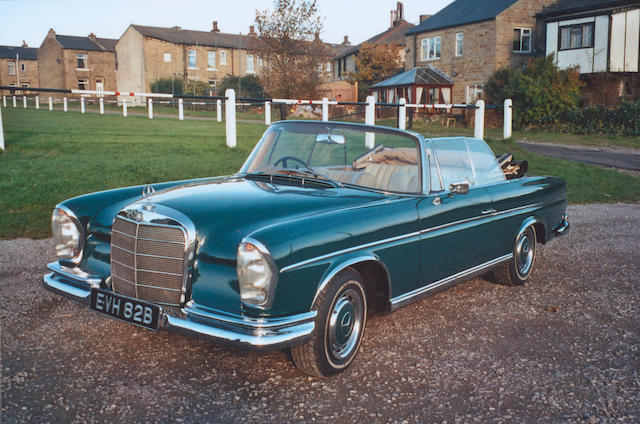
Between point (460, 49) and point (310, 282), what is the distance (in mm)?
37461

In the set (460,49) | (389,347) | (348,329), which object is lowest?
(389,347)

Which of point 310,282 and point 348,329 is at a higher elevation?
point 310,282

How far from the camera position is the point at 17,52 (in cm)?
7694

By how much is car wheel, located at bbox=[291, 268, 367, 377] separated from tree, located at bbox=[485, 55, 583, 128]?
2732cm

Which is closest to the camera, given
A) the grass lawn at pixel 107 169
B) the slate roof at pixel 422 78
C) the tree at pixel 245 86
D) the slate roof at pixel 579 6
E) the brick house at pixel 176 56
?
the grass lawn at pixel 107 169

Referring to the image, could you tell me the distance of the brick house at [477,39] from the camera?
115 ft

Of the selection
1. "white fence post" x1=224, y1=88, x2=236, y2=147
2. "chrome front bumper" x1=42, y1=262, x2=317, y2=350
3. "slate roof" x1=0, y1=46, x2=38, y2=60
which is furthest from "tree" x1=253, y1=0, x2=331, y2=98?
"slate roof" x1=0, y1=46, x2=38, y2=60

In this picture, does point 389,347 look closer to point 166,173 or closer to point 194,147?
point 166,173

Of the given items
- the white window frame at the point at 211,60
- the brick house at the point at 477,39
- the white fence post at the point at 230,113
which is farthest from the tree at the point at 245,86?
the white fence post at the point at 230,113

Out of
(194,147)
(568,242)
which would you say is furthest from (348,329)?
(194,147)

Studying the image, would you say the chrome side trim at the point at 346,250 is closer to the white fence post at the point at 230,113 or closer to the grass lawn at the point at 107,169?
the grass lawn at the point at 107,169

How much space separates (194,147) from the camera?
1345 centimetres

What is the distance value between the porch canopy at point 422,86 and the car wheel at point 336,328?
3398 centimetres

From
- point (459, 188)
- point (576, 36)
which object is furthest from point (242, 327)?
point (576, 36)
